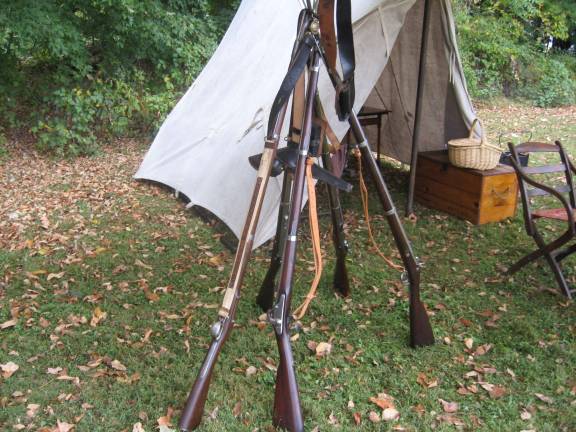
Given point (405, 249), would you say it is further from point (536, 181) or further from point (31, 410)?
point (31, 410)

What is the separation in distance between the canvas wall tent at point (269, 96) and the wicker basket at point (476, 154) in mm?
466

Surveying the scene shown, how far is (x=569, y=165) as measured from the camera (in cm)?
395

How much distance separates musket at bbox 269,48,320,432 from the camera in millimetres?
2371

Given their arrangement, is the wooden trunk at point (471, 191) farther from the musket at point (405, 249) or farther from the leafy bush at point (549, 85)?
the leafy bush at point (549, 85)

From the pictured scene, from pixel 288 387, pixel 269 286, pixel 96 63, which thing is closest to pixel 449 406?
pixel 288 387

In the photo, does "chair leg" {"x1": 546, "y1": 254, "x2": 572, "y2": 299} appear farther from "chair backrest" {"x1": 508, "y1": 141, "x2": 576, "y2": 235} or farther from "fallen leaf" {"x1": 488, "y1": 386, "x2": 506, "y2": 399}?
"fallen leaf" {"x1": 488, "y1": 386, "x2": 506, "y2": 399}

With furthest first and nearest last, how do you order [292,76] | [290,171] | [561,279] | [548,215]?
[548,215] → [561,279] → [290,171] → [292,76]

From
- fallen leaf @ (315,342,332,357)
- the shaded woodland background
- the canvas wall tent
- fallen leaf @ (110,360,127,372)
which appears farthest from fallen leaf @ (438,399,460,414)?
the shaded woodland background

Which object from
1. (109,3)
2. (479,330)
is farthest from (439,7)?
(109,3)

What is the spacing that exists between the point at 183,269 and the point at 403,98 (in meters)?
3.06

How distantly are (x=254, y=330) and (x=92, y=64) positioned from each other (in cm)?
612

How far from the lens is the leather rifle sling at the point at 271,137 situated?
7.77 feet

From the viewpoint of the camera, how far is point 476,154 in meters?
4.80

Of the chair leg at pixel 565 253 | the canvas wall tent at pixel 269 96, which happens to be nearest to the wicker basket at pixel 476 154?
the canvas wall tent at pixel 269 96
